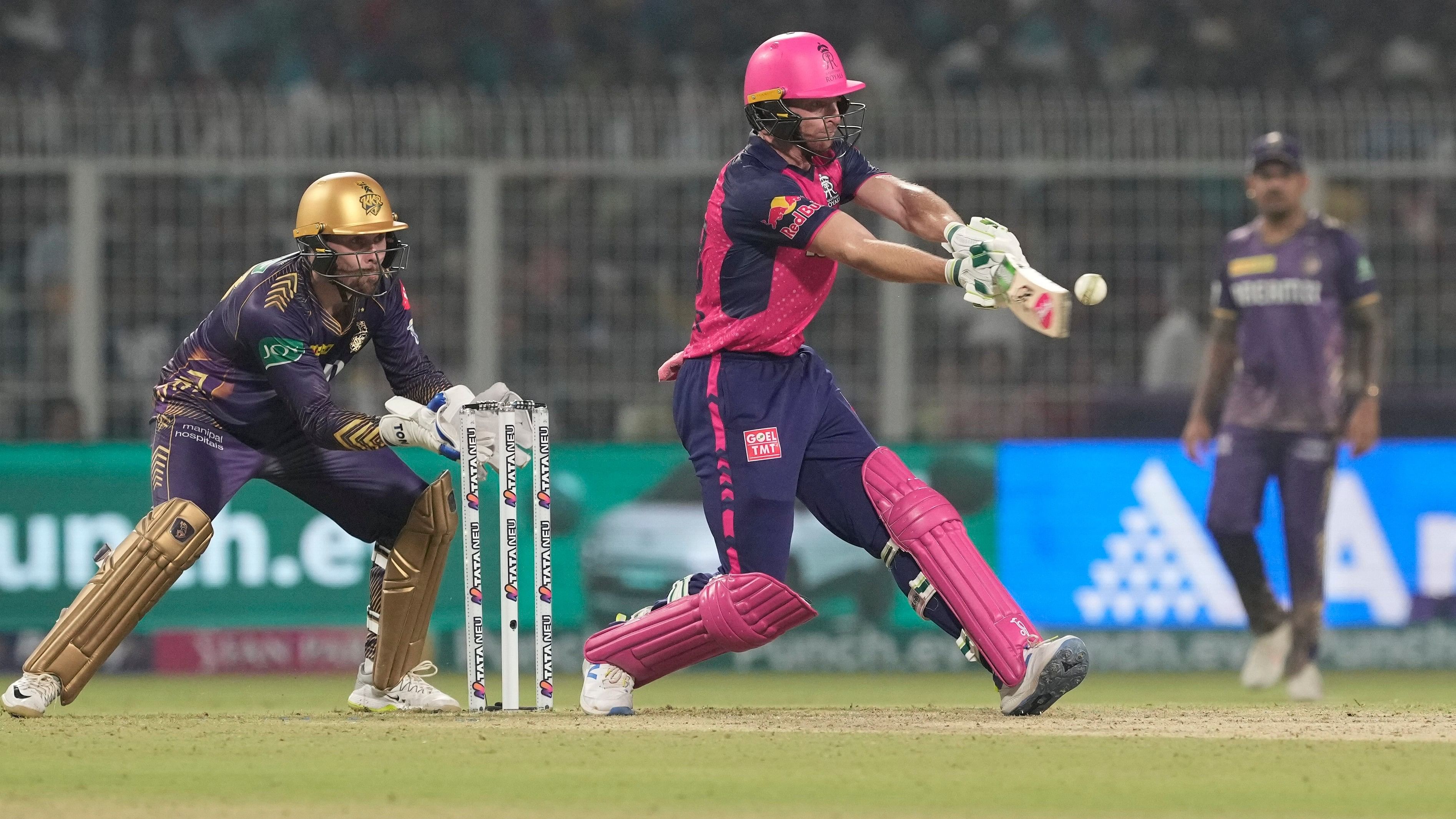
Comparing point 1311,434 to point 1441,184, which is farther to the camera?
point 1441,184

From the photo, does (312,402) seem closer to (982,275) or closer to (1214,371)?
(982,275)

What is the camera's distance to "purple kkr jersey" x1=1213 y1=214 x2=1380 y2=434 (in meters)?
10.0

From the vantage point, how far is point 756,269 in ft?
23.0

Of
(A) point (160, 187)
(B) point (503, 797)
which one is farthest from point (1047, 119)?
(B) point (503, 797)

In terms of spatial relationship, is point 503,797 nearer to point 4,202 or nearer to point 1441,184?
point 4,202

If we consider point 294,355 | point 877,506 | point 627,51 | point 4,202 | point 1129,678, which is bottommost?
point 1129,678

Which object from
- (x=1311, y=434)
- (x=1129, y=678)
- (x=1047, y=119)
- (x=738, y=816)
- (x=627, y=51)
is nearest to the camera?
(x=738, y=816)

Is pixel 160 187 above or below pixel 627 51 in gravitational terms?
below

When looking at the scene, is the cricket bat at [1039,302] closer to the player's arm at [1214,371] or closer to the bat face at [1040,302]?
the bat face at [1040,302]

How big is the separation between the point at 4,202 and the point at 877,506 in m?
6.88

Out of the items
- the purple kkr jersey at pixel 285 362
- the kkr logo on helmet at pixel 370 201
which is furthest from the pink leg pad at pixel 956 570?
the kkr logo on helmet at pixel 370 201

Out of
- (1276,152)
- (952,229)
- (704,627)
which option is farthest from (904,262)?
(1276,152)

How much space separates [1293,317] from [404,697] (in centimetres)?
470

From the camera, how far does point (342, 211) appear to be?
7348mm
